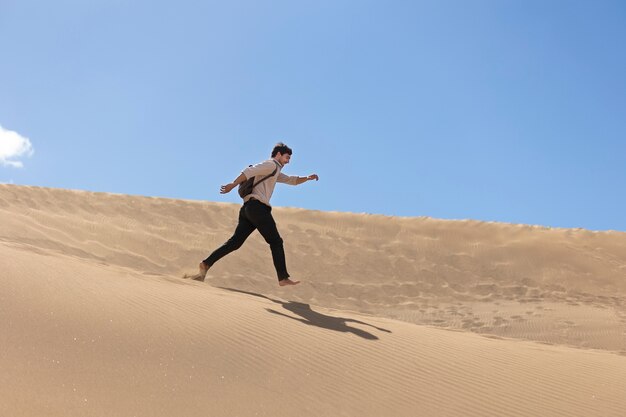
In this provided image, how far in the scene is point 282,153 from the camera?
7645 mm

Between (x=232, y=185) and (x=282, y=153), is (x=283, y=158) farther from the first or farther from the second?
(x=232, y=185)

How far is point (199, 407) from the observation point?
3.84 m

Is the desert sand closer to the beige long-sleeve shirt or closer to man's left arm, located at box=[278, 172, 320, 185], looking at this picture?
the beige long-sleeve shirt

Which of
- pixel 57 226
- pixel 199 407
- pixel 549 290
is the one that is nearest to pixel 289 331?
pixel 199 407

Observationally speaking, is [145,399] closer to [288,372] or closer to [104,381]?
[104,381]

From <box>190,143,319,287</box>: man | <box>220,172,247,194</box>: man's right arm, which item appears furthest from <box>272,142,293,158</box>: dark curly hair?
<box>220,172,247,194</box>: man's right arm

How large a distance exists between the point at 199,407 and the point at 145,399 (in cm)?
30

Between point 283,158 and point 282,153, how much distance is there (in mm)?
58

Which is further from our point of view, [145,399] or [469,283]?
[469,283]

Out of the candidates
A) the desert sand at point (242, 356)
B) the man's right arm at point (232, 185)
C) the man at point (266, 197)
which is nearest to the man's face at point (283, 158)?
the man at point (266, 197)

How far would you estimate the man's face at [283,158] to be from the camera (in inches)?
300

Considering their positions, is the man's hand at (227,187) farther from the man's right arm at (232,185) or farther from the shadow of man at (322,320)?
the shadow of man at (322,320)

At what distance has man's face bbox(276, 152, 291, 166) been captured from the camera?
A: 25.0 feet

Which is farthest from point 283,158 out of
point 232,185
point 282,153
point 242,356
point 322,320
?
point 242,356
